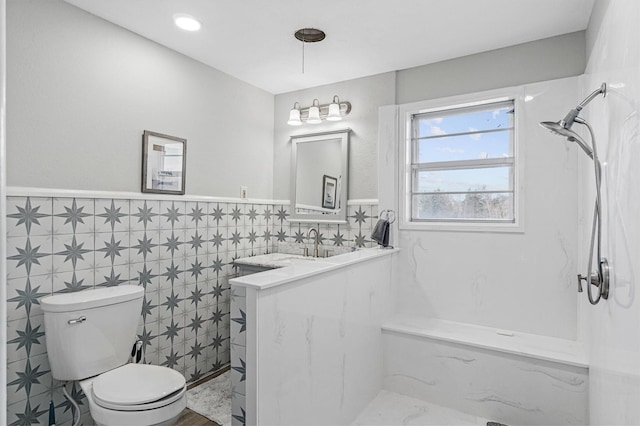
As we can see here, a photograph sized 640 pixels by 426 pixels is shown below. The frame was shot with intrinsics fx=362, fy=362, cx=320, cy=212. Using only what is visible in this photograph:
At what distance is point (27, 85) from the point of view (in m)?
1.91

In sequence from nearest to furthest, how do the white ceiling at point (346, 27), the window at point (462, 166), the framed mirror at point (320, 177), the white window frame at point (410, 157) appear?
the white ceiling at point (346, 27), the white window frame at point (410, 157), the window at point (462, 166), the framed mirror at point (320, 177)

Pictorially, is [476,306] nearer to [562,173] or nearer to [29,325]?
[562,173]

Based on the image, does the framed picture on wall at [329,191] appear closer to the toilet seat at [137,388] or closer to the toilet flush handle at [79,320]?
the toilet seat at [137,388]

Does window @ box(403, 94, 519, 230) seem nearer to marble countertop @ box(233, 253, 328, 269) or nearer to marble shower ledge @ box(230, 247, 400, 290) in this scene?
marble shower ledge @ box(230, 247, 400, 290)

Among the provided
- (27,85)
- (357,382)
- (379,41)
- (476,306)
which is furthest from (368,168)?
(27,85)

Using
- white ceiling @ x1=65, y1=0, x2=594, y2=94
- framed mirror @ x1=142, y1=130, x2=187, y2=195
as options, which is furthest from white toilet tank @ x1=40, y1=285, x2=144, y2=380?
white ceiling @ x1=65, y1=0, x2=594, y2=94

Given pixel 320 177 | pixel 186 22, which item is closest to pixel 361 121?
pixel 320 177

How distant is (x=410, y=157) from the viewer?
10.1ft

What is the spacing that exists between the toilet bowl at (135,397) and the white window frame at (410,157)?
2.01 m

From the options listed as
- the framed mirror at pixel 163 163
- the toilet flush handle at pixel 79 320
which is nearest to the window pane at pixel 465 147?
the framed mirror at pixel 163 163

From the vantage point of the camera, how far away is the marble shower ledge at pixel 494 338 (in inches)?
86.4

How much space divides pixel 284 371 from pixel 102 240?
4.64 ft

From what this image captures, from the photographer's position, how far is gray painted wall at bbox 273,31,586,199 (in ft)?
8.15

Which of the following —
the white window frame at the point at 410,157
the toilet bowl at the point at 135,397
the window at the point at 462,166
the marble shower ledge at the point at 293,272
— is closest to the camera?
the marble shower ledge at the point at 293,272
